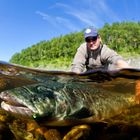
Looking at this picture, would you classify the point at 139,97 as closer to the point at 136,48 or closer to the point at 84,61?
the point at 84,61

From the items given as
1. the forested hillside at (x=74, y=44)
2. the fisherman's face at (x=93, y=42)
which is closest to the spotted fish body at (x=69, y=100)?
the fisherman's face at (x=93, y=42)

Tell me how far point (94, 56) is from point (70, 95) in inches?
62.7

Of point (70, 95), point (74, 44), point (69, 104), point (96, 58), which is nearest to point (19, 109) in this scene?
point (69, 104)

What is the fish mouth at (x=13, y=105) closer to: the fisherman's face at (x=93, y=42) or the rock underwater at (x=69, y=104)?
the rock underwater at (x=69, y=104)

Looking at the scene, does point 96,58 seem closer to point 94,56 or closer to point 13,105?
point 94,56

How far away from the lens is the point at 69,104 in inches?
367

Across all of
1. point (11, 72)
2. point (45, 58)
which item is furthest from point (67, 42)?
point (11, 72)

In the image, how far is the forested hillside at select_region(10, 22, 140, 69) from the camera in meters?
32.5

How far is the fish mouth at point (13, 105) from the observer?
823cm

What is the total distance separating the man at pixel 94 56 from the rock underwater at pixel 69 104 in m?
0.20

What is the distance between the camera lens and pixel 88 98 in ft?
33.0

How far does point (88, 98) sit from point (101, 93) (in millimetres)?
799

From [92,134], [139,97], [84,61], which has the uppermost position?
[84,61]

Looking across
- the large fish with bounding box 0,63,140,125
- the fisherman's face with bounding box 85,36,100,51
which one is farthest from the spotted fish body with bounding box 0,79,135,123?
the fisherman's face with bounding box 85,36,100,51
